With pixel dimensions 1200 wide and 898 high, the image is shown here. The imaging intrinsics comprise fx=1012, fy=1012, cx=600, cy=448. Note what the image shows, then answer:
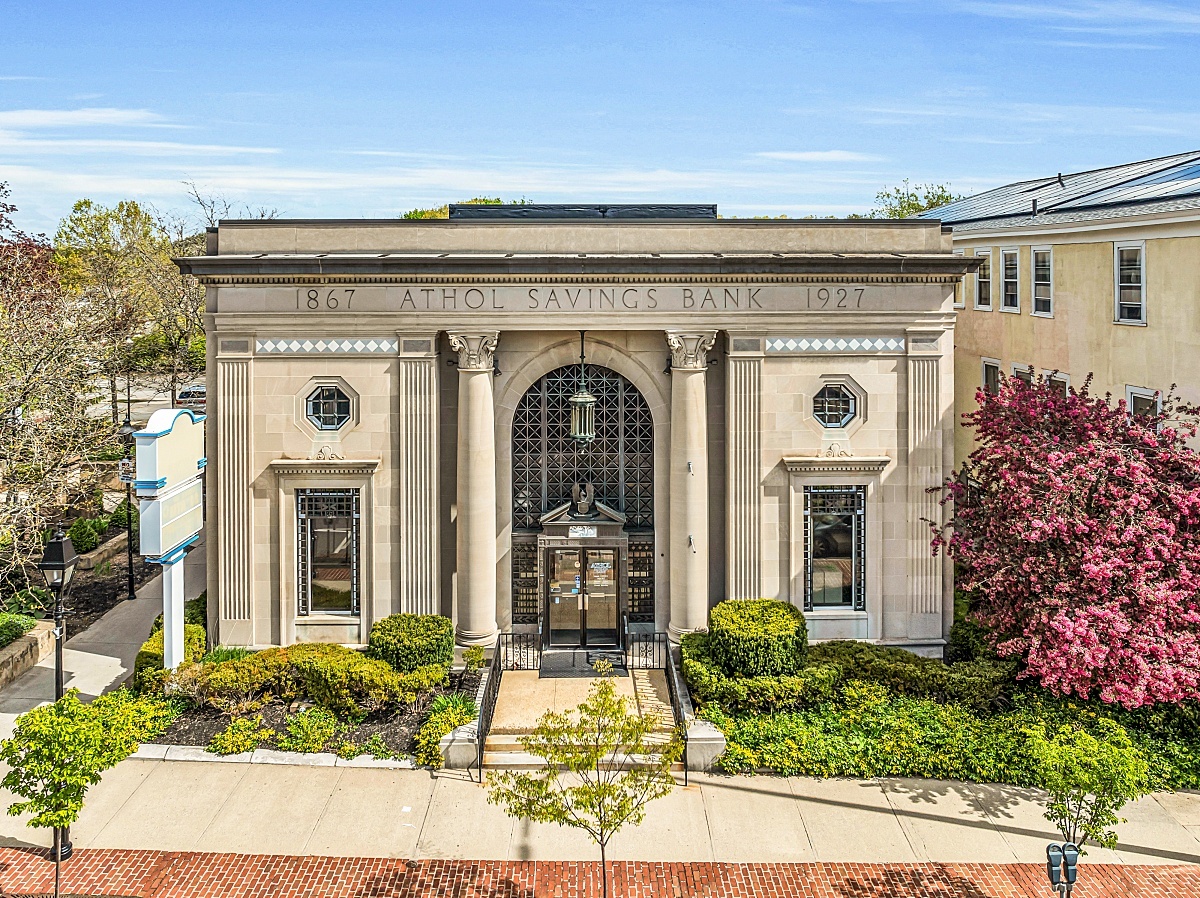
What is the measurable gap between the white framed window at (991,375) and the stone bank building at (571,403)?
28.3ft

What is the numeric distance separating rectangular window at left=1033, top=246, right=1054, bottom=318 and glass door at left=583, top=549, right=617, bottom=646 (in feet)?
43.0

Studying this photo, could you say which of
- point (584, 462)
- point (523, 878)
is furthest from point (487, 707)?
point (584, 462)

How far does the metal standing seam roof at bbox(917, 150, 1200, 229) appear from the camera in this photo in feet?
71.1

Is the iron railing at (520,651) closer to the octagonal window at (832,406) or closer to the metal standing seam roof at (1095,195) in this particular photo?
the octagonal window at (832,406)

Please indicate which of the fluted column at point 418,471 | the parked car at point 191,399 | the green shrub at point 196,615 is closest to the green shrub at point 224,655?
the green shrub at point 196,615

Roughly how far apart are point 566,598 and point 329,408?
6350 mm

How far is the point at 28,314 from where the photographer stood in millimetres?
28953

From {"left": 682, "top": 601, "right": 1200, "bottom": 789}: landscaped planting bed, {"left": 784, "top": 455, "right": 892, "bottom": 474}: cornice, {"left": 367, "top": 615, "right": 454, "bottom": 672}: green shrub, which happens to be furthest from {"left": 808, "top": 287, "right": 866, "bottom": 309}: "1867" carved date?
{"left": 367, "top": 615, "right": 454, "bottom": 672}: green shrub

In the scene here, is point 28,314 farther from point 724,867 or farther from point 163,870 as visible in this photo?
point 724,867

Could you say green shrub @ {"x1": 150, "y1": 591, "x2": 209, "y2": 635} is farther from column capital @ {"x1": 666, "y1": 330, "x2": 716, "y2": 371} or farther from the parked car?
the parked car

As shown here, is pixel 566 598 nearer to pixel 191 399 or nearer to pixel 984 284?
pixel 984 284

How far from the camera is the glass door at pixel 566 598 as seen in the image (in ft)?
70.5

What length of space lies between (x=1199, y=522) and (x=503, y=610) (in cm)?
1341

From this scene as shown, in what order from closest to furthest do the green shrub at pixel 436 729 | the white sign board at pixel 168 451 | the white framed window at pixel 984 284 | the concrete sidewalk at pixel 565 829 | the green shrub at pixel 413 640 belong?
the concrete sidewalk at pixel 565 829
the green shrub at pixel 436 729
the white sign board at pixel 168 451
the green shrub at pixel 413 640
the white framed window at pixel 984 284
